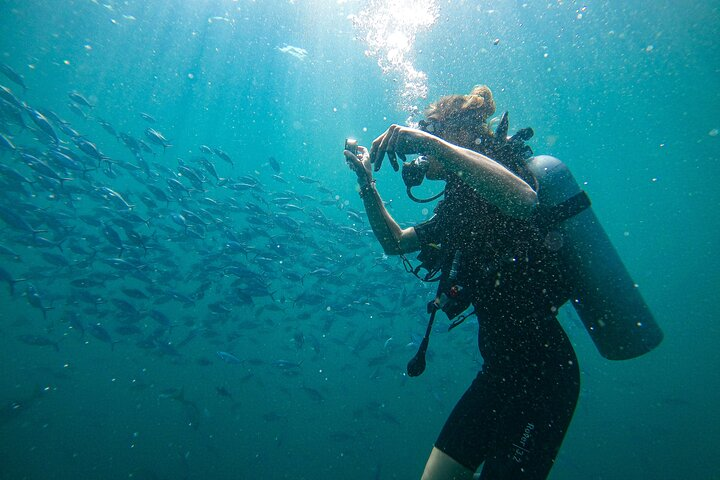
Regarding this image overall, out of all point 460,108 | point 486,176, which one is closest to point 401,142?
point 486,176

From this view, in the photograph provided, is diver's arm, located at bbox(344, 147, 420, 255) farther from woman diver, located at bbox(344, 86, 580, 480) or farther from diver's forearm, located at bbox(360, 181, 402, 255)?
woman diver, located at bbox(344, 86, 580, 480)

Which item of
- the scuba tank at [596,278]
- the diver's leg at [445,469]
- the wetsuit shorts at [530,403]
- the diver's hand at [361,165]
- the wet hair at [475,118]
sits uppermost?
the wet hair at [475,118]

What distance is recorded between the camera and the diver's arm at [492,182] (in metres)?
1.74

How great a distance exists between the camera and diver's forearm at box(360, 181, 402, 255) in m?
2.86

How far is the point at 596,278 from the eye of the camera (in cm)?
174

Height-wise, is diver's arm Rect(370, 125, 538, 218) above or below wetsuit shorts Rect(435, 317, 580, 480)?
above

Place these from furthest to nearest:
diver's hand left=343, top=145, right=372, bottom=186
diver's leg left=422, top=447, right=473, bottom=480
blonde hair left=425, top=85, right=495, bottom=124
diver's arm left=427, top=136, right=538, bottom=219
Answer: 1. diver's hand left=343, top=145, right=372, bottom=186
2. blonde hair left=425, top=85, right=495, bottom=124
3. diver's leg left=422, top=447, right=473, bottom=480
4. diver's arm left=427, top=136, right=538, bottom=219

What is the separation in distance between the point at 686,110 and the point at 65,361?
134 feet

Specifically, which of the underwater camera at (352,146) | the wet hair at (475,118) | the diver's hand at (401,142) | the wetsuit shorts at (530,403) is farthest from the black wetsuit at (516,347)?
the underwater camera at (352,146)

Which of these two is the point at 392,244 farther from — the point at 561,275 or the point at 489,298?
the point at 561,275

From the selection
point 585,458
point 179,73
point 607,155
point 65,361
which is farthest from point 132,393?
point 179,73

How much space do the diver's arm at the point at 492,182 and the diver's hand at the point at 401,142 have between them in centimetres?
13

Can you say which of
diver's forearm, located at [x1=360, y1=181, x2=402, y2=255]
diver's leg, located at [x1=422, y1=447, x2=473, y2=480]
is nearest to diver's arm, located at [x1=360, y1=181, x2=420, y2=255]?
diver's forearm, located at [x1=360, y1=181, x2=402, y2=255]

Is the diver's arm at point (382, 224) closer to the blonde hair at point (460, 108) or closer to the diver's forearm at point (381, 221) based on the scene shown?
the diver's forearm at point (381, 221)
